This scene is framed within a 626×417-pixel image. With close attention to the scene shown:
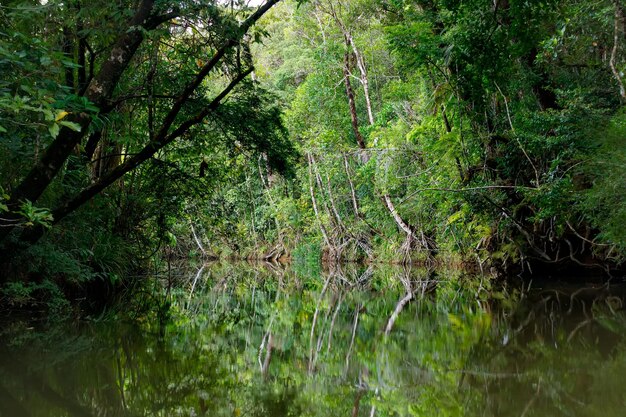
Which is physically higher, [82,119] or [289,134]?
[289,134]

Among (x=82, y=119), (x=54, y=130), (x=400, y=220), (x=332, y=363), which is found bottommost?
(x=332, y=363)

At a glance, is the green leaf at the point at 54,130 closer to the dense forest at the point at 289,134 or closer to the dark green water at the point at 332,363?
the dense forest at the point at 289,134

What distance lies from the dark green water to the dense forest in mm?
1202

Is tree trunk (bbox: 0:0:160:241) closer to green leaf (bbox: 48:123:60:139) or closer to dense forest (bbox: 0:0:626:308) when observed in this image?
dense forest (bbox: 0:0:626:308)

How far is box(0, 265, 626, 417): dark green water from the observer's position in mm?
3307

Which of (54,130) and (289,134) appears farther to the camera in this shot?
(289,134)

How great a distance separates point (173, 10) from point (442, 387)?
4194mm

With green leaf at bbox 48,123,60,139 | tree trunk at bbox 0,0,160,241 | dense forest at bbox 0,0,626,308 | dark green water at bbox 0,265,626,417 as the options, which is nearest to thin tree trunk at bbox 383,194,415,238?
dense forest at bbox 0,0,626,308

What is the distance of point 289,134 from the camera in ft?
36.8

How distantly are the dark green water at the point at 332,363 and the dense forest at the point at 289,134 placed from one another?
1202mm

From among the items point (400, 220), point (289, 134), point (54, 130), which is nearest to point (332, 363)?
point (54, 130)

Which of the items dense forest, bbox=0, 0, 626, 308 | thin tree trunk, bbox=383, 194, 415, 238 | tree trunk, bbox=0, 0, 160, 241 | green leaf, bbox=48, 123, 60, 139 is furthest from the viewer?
thin tree trunk, bbox=383, 194, 415, 238

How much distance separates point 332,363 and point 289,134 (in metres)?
7.16

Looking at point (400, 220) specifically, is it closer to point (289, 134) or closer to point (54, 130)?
point (289, 134)
